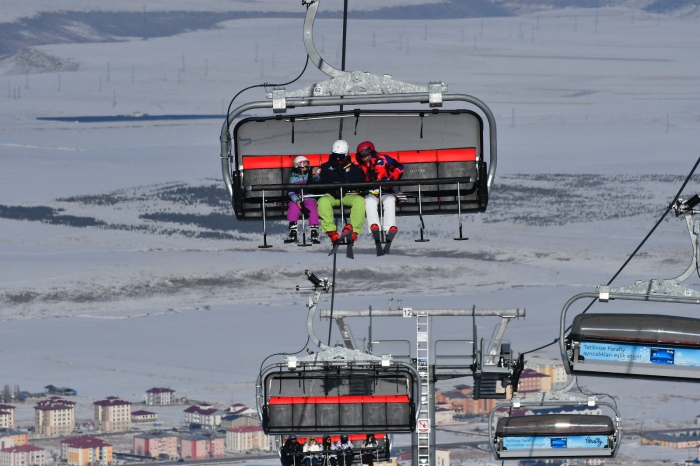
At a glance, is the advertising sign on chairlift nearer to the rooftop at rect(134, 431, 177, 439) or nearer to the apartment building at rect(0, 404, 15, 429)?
the rooftop at rect(134, 431, 177, 439)

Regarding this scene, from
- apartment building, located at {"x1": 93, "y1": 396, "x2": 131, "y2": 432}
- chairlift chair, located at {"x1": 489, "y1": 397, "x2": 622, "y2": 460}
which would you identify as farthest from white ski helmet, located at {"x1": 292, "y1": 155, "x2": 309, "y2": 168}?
apartment building, located at {"x1": 93, "y1": 396, "x2": 131, "y2": 432}

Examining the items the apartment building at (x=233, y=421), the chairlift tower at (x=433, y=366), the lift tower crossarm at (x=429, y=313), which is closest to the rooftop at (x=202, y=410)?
the apartment building at (x=233, y=421)

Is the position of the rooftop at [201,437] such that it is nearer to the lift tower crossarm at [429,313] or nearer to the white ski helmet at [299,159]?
the lift tower crossarm at [429,313]

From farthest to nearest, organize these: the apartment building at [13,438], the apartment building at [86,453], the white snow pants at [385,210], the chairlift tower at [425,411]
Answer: the apartment building at [13,438], the apartment building at [86,453], the chairlift tower at [425,411], the white snow pants at [385,210]

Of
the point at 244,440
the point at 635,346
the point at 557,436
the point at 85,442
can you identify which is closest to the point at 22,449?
the point at 85,442

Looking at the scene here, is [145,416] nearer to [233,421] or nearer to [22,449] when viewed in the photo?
[233,421]

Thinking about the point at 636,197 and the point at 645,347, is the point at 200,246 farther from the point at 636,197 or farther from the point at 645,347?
the point at 645,347

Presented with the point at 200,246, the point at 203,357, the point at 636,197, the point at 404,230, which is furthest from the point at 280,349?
the point at 636,197
